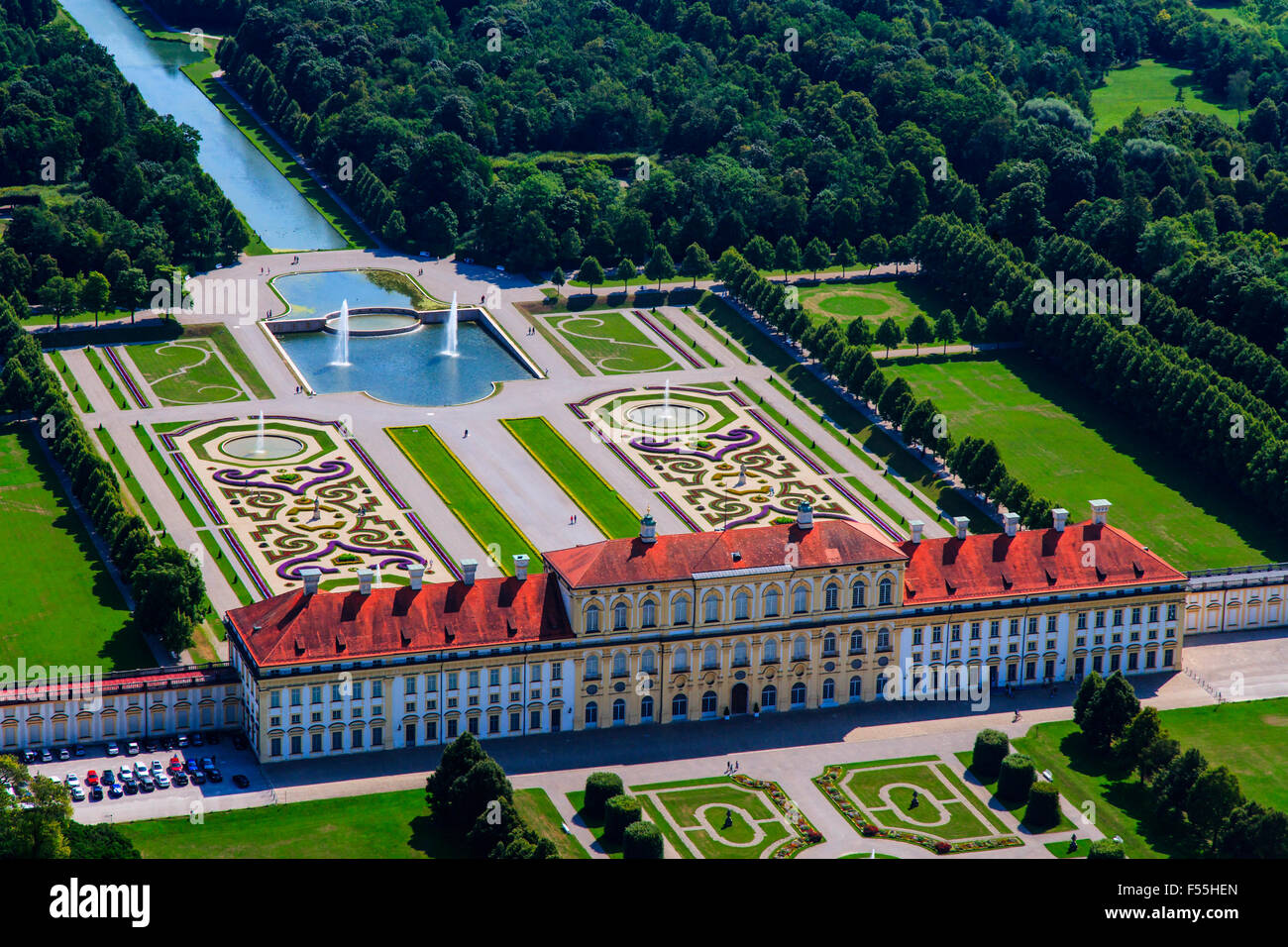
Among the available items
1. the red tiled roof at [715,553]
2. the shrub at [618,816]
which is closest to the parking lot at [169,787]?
the shrub at [618,816]

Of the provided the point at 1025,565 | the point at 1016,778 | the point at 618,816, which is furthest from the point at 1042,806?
the point at 1025,565

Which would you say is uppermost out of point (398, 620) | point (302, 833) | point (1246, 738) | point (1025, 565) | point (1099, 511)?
point (1099, 511)

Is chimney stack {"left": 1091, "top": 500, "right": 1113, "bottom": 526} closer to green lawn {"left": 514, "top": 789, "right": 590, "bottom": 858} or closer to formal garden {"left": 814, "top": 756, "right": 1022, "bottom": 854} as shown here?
formal garden {"left": 814, "top": 756, "right": 1022, "bottom": 854}

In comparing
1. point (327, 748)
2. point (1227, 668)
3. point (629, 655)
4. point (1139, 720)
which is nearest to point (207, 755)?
point (327, 748)

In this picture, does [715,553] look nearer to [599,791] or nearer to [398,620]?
[599,791]
